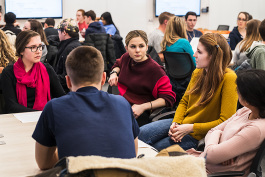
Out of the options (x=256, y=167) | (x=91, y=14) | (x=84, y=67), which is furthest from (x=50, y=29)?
(x=256, y=167)

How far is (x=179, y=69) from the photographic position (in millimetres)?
4543

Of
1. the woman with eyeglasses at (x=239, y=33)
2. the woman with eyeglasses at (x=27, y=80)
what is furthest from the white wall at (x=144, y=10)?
the woman with eyeglasses at (x=27, y=80)

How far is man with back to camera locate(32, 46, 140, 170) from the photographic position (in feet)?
5.11

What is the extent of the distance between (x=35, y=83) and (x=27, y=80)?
8cm

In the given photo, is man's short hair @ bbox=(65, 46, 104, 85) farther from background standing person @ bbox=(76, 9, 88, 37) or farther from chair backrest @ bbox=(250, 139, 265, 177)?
background standing person @ bbox=(76, 9, 88, 37)

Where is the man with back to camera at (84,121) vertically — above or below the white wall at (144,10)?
below

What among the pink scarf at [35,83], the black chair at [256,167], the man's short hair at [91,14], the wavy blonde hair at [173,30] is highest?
the man's short hair at [91,14]

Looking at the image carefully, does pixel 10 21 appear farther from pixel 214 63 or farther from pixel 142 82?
pixel 214 63

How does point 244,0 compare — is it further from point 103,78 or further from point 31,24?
point 103,78

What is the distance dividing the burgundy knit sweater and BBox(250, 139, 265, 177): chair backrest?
1321mm

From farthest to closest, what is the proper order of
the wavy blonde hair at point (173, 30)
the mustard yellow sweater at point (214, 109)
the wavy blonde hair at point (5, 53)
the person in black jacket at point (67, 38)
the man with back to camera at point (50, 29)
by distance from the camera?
the man with back to camera at point (50, 29)
the wavy blonde hair at point (173, 30)
the person in black jacket at point (67, 38)
the wavy blonde hair at point (5, 53)
the mustard yellow sweater at point (214, 109)

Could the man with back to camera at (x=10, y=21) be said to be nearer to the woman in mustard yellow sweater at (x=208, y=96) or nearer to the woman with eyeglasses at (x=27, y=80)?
the woman with eyeglasses at (x=27, y=80)

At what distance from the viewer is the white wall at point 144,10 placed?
10.4 meters

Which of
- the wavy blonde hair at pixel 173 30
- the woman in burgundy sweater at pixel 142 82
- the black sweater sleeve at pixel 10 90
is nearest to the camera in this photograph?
the black sweater sleeve at pixel 10 90
